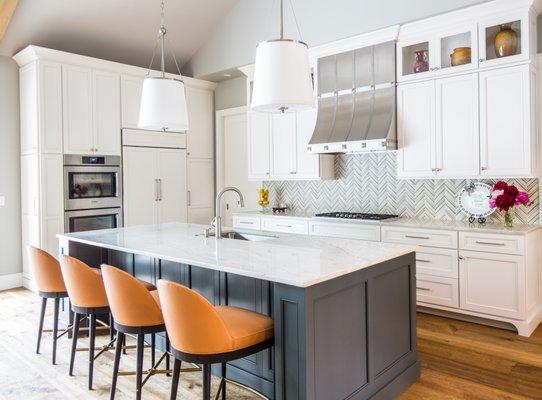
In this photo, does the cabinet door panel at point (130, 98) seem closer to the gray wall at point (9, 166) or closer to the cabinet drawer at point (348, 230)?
the gray wall at point (9, 166)

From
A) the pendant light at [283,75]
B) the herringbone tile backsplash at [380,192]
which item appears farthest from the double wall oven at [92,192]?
the pendant light at [283,75]

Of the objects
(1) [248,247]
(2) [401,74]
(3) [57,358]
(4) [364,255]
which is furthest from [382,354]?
(2) [401,74]

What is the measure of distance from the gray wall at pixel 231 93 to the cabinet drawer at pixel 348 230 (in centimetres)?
249

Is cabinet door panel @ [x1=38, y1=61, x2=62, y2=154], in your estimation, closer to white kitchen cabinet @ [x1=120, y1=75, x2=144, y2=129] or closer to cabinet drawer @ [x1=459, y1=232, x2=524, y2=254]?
white kitchen cabinet @ [x1=120, y1=75, x2=144, y2=129]

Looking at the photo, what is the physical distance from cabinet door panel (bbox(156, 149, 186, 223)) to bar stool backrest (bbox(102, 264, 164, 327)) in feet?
12.5

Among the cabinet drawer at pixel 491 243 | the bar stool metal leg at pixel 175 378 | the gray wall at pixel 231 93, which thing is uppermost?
the gray wall at pixel 231 93

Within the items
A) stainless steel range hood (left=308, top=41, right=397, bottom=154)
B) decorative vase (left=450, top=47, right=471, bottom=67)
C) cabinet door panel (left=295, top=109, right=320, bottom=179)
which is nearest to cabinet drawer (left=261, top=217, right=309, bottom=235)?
cabinet door panel (left=295, top=109, right=320, bottom=179)

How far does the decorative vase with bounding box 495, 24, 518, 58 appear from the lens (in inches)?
156

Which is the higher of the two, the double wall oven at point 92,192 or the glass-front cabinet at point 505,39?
the glass-front cabinet at point 505,39

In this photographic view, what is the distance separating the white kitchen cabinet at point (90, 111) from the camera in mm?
5383

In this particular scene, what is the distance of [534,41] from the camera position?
159 inches

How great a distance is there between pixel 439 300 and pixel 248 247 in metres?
2.23

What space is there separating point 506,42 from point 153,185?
4483 millimetres

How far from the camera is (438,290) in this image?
426cm
